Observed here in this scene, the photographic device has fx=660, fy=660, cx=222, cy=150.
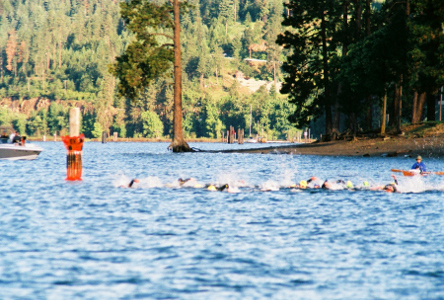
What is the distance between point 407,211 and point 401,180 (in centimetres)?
1028

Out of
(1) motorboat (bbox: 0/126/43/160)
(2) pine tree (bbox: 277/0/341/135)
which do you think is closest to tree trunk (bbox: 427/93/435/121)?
(2) pine tree (bbox: 277/0/341/135)

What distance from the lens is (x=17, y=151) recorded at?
188 ft

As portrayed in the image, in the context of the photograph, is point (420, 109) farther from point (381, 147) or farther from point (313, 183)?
point (313, 183)

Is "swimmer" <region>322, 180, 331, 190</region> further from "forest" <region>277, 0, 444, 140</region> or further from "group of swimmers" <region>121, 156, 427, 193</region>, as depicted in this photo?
"forest" <region>277, 0, 444, 140</region>

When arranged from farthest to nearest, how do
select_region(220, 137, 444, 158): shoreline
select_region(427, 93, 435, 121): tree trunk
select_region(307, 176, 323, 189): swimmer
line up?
select_region(427, 93, 435, 121): tree trunk < select_region(220, 137, 444, 158): shoreline < select_region(307, 176, 323, 189): swimmer

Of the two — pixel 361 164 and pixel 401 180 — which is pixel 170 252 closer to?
pixel 401 180

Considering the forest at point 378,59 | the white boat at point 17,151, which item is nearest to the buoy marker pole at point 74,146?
the white boat at point 17,151

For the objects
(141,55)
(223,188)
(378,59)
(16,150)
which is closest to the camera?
(223,188)

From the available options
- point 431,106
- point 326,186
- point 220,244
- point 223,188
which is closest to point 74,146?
point 223,188

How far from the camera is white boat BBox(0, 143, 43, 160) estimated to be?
5666 centimetres

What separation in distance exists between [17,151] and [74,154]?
24.6 metres

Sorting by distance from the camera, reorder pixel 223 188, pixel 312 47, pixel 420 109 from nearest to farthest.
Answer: pixel 223 188 < pixel 420 109 < pixel 312 47

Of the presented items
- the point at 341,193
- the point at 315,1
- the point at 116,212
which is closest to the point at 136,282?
the point at 116,212

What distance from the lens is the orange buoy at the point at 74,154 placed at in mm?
33938
